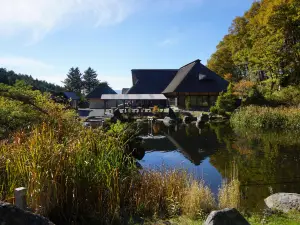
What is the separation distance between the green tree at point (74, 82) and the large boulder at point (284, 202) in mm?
57477

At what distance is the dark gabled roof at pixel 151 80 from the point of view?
32.6 metres

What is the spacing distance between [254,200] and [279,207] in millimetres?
701

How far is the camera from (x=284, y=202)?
4.39 metres

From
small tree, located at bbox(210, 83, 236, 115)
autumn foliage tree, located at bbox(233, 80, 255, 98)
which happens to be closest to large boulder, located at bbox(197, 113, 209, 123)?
small tree, located at bbox(210, 83, 236, 115)

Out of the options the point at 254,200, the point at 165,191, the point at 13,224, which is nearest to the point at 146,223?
the point at 165,191

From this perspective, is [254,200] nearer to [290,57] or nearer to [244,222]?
[244,222]

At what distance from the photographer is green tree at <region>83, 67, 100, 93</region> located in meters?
60.3

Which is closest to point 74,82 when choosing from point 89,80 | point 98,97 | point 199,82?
point 89,80

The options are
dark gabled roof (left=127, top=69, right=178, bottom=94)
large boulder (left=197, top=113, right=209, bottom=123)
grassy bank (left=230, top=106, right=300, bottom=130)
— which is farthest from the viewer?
dark gabled roof (left=127, top=69, right=178, bottom=94)

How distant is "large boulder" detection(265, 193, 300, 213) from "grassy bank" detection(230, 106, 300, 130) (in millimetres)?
11335

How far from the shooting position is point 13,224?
1.63 meters

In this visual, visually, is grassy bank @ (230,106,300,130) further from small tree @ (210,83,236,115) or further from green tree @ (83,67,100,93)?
green tree @ (83,67,100,93)

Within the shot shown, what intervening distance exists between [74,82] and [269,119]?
5118 cm

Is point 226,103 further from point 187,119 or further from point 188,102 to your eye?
point 188,102
